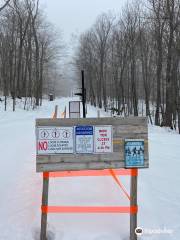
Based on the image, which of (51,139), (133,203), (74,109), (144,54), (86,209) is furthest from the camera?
(144,54)

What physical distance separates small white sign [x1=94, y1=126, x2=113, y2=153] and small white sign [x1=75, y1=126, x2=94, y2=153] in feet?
0.23

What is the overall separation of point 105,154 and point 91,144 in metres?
0.20

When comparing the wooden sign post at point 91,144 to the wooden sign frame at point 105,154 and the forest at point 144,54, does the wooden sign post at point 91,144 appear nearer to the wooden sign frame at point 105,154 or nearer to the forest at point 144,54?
the wooden sign frame at point 105,154

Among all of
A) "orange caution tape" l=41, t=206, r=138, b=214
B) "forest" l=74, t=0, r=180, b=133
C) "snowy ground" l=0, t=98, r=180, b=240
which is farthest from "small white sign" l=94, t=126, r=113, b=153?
"forest" l=74, t=0, r=180, b=133

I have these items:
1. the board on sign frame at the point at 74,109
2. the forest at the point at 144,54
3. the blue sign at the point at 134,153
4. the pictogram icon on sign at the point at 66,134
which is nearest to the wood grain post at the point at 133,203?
the blue sign at the point at 134,153

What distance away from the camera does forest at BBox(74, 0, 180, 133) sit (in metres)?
26.9

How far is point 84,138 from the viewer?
4.79 metres

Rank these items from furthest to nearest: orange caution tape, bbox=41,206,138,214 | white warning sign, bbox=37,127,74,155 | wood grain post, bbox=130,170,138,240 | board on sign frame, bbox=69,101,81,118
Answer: board on sign frame, bbox=69,101,81,118
orange caution tape, bbox=41,206,138,214
wood grain post, bbox=130,170,138,240
white warning sign, bbox=37,127,74,155

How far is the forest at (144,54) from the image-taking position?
1059 inches

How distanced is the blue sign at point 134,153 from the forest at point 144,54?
21594 millimetres

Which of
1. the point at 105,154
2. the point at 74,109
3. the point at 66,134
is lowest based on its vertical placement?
the point at 105,154

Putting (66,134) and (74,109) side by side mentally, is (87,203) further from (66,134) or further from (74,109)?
(74,109)

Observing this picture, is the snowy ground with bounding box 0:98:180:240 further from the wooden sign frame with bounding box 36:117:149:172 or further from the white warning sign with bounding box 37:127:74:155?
the white warning sign with bounding box 37:127:74:155

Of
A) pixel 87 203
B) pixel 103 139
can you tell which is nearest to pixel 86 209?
pixel 87 203
